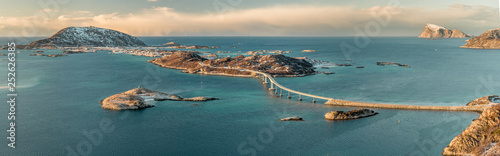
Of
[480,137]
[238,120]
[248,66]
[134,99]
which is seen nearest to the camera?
[480,137]

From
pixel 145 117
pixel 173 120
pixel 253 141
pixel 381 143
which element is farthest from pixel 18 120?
pixel 381 143

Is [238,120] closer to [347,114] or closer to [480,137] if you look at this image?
[347,114]

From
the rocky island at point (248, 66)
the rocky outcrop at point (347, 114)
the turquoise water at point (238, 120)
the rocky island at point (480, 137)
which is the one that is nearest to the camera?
the rocky island at point (480, 137)

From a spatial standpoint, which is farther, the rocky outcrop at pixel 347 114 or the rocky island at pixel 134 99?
the rocky island at pixel 134 99

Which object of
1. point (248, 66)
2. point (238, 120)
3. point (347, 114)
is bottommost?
point (238, 120)

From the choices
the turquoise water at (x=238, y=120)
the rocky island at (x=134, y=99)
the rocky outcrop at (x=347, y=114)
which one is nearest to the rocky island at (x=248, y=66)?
the turquoise water at (x=238, y=120)

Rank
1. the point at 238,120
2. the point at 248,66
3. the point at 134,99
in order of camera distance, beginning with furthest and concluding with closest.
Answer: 1. the point at 248,66
2. the point at 134,99
3. the point at 238,120

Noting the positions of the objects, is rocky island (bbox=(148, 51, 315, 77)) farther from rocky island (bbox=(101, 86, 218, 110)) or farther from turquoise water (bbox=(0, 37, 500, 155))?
rocky island (bbox=(101, 86, 218, 110))

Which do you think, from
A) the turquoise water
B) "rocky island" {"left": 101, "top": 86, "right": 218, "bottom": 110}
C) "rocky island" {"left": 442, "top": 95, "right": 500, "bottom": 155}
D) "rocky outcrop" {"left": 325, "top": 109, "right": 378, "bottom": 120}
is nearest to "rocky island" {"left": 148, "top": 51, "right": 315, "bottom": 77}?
the turquoise water

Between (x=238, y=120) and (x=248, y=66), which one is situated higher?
(x=248, y=66)

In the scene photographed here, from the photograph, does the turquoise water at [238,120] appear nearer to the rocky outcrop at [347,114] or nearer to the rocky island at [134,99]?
the rocky outcrop at [347,114]

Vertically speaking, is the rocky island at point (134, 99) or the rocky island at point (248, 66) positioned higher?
the rocky island at point (248, 66)

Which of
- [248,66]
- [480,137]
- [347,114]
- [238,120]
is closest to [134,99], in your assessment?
[238,120]

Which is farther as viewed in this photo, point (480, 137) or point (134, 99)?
point (134, 99)
